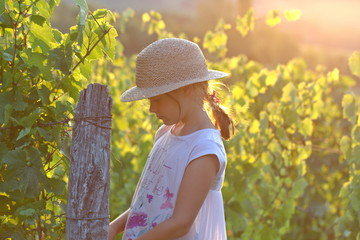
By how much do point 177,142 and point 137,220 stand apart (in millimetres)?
320

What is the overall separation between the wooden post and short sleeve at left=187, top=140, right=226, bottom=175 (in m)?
0.30

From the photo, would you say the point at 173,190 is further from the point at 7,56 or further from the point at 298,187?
the point at 298,187

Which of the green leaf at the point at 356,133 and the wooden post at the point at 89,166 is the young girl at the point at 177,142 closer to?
the wooden post at the point at 89,166

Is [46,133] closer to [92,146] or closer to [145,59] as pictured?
[92,146]

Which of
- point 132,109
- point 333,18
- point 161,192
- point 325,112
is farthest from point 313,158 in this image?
point 333,18

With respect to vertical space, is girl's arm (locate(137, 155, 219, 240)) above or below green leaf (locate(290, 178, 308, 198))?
above

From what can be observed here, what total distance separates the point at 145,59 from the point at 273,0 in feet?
31.9

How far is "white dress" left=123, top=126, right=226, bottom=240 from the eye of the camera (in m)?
2.47

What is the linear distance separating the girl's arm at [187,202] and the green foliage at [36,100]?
44 centimetres

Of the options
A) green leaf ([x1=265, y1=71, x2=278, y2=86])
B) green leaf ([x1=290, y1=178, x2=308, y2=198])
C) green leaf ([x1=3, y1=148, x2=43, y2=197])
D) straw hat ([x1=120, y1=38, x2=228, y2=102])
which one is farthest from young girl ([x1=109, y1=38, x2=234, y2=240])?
green leaf ([x1=265, y1=71, x2=278, y2=86])

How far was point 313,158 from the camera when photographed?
710 centimetres

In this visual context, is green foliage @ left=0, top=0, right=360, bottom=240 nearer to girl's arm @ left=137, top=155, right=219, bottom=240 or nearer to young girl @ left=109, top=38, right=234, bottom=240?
young girl @ left=109, top=38, right=234, bottom=240

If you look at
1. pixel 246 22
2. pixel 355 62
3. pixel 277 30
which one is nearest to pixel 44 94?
pixel 355 62

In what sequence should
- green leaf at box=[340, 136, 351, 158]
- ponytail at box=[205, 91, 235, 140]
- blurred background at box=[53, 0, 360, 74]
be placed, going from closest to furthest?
ponytail at box=[205, 91, 235, 140], green leaf at box=[340, 136, 351, 158], blurred background at box=[53, 0, 360, 74]
